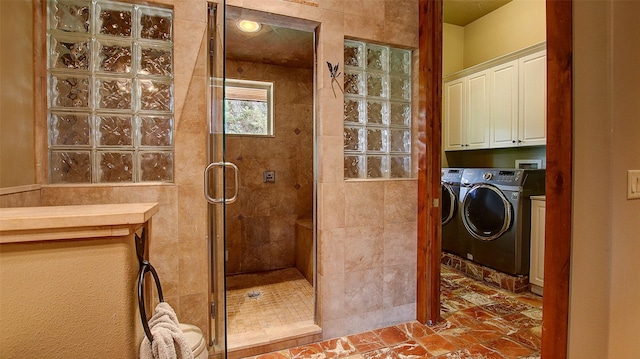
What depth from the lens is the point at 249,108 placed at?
338 cm

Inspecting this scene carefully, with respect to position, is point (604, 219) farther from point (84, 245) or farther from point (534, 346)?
point (84, 245)

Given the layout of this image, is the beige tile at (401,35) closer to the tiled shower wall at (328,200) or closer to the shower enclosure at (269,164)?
the tiled shower wall at (328,200)

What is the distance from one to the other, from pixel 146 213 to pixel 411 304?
81.4 inches

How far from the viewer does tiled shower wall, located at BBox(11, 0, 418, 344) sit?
1633 millimetres

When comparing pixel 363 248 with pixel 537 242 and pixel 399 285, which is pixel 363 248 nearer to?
pixel 399 285

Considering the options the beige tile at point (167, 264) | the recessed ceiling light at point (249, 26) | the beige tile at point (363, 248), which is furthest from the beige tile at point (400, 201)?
the recessed ceiling light at point (249, 26)

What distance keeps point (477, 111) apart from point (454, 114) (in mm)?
332

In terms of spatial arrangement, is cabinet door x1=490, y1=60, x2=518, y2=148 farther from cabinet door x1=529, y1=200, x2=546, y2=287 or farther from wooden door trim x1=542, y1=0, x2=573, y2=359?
wooden door trim x1=542, y1=0, x2=573, y2=359

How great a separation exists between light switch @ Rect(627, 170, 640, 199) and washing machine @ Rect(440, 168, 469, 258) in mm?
2135

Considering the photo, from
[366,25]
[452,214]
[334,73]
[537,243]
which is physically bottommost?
[537,243]

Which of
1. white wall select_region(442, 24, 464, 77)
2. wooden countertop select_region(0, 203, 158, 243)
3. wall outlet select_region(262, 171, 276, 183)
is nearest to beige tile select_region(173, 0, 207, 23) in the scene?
wooden countertop select_region(0, 203, 158, 243)

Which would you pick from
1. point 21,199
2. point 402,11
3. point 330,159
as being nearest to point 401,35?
point 402,11

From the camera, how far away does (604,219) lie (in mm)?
1059

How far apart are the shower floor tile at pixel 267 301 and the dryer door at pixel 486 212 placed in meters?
1.83
